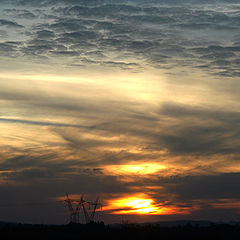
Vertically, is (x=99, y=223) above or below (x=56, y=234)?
above

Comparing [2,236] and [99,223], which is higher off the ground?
[99,223]

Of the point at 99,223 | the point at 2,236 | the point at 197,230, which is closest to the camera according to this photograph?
the point at 2,236

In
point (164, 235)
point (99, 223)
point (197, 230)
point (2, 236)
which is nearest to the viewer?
point (2, 236)

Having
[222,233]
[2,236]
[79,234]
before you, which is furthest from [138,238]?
[2,236]

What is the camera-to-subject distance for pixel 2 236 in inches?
3969

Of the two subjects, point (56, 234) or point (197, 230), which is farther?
point (197, 230)

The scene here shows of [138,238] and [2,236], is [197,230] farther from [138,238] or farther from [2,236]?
[2,236]

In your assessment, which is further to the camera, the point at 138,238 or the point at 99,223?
the point at 99,223

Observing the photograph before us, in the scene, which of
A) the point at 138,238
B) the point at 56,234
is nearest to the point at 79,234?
the point at 56,234

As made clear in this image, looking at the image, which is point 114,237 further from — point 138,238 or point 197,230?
point 197,230

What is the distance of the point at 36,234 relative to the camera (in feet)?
338

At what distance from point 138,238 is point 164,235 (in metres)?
7.04

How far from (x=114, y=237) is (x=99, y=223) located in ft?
113

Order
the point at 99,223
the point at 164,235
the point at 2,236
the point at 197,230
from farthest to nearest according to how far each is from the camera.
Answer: the point at 99,223 < the point at 197,230 < the point at 164,235 < the point at 2,236
